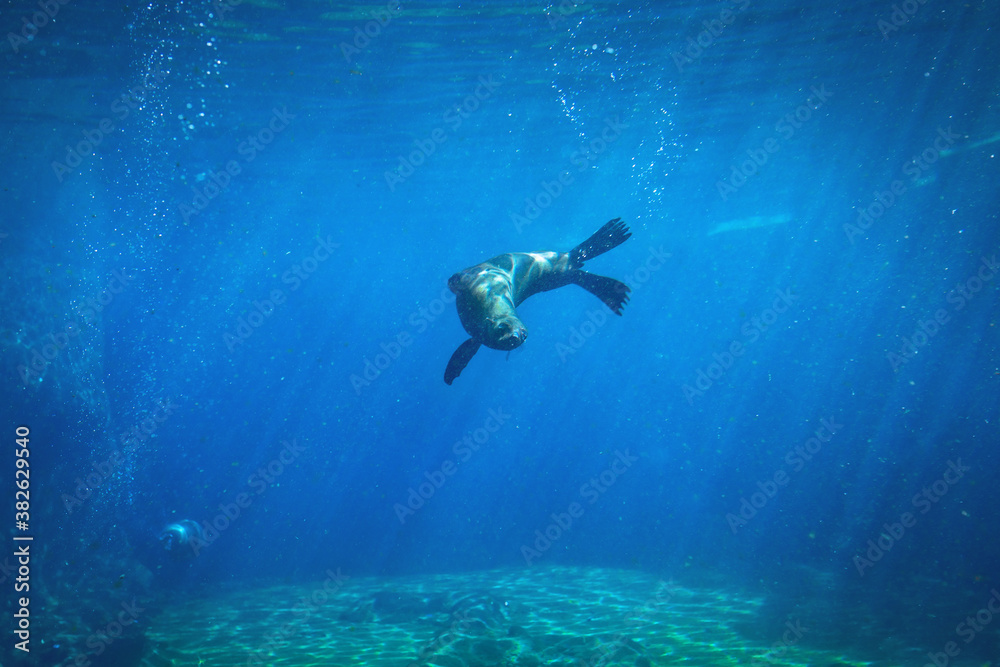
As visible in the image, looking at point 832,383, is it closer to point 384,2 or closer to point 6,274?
point 384,2

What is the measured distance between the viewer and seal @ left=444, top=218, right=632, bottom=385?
468 cm

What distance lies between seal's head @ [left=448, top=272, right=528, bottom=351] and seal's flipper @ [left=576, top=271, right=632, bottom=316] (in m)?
1.89

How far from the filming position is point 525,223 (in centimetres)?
3672

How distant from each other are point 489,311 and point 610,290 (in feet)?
9.09

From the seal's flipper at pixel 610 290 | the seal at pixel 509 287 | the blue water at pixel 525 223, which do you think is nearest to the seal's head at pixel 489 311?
the seal at pixel 509 287

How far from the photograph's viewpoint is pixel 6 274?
16812 mm

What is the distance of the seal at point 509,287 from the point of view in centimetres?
468

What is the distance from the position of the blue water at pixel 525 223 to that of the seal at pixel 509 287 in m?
8.08

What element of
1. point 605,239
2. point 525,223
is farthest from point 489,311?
→ point 525,223

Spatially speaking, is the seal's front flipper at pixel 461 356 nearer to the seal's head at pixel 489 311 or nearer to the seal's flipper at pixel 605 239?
the seal's head at pixel 489 311

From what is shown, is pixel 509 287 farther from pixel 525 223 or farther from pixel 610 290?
pixel 525 223

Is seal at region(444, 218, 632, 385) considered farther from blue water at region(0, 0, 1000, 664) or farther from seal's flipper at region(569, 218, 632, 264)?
blue water at region(0, 0, 1000, 664)

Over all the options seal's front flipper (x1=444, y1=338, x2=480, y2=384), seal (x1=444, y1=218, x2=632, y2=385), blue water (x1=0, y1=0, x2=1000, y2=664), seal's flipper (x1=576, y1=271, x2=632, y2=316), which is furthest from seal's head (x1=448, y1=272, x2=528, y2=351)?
blue water (x1=0, y1=0, x2=1000, y2=664)

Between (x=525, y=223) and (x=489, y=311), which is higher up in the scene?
(x=525, y=223)
